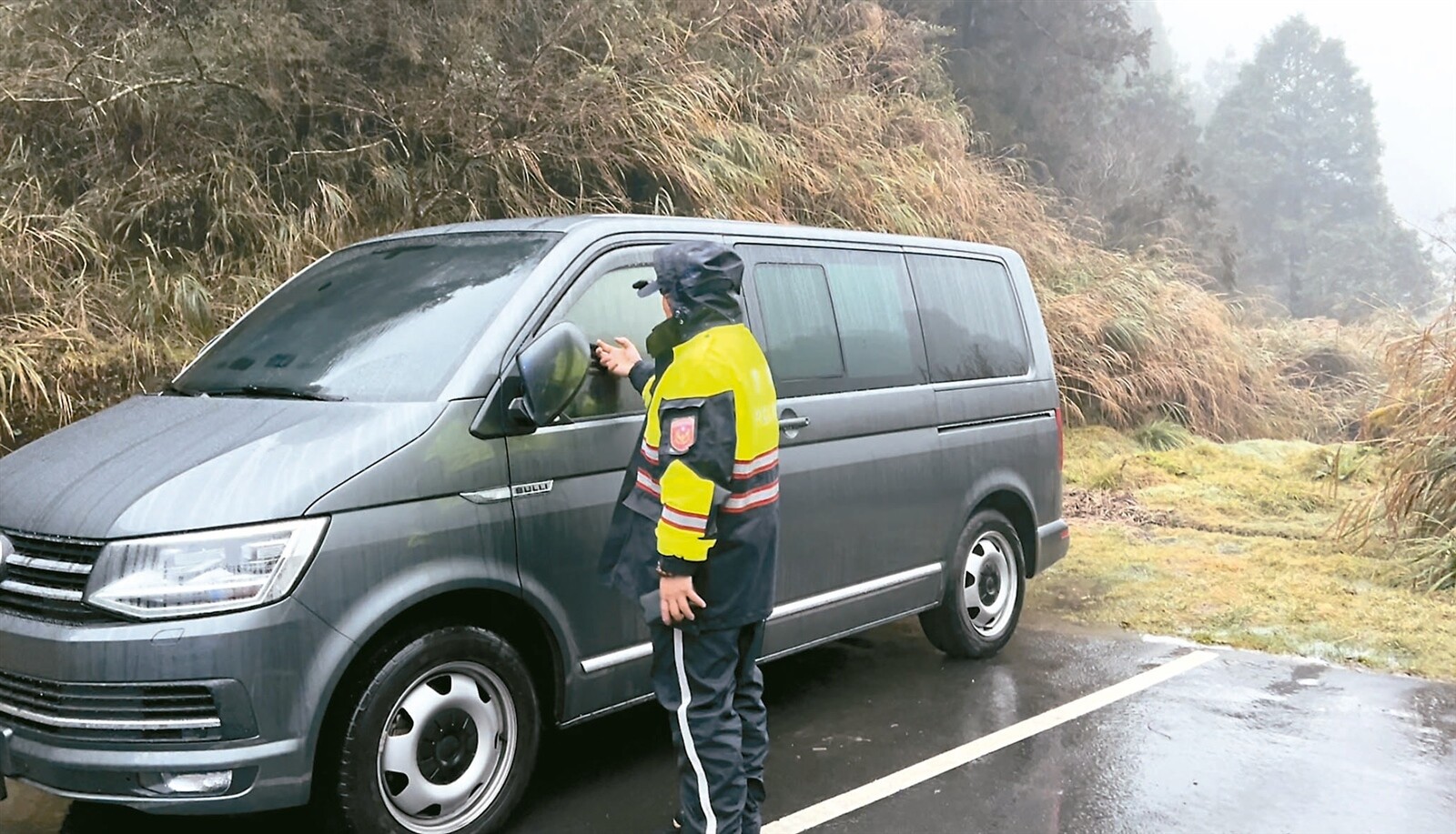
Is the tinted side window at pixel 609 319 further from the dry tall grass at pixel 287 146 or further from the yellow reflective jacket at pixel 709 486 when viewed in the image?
the dry tall grass at pixel 287 146

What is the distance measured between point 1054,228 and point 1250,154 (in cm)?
4395

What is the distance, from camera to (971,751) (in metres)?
4.34

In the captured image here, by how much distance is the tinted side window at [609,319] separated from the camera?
3750 millimetres

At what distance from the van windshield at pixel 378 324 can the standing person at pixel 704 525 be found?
2.34 feet

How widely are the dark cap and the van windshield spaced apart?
680 mm

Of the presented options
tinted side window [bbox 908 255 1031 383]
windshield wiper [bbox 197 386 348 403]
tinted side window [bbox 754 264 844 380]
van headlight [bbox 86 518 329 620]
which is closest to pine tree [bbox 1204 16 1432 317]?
tinted side window [bbox 908 255 1031 383]

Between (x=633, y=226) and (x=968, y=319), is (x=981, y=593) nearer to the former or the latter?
(x=968, y=319)

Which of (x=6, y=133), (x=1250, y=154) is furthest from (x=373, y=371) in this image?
(x=1250, y=154)

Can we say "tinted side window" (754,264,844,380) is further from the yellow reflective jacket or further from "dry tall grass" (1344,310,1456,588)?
"dry tall grass" (1344,310,1456,588)

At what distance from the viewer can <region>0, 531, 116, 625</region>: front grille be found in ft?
9.56

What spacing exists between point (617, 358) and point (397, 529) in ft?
3.19

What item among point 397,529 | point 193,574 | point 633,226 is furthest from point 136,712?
point 633,226

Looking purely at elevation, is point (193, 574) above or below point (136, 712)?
above

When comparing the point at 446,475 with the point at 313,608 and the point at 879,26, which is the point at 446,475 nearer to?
the point at 313,608
